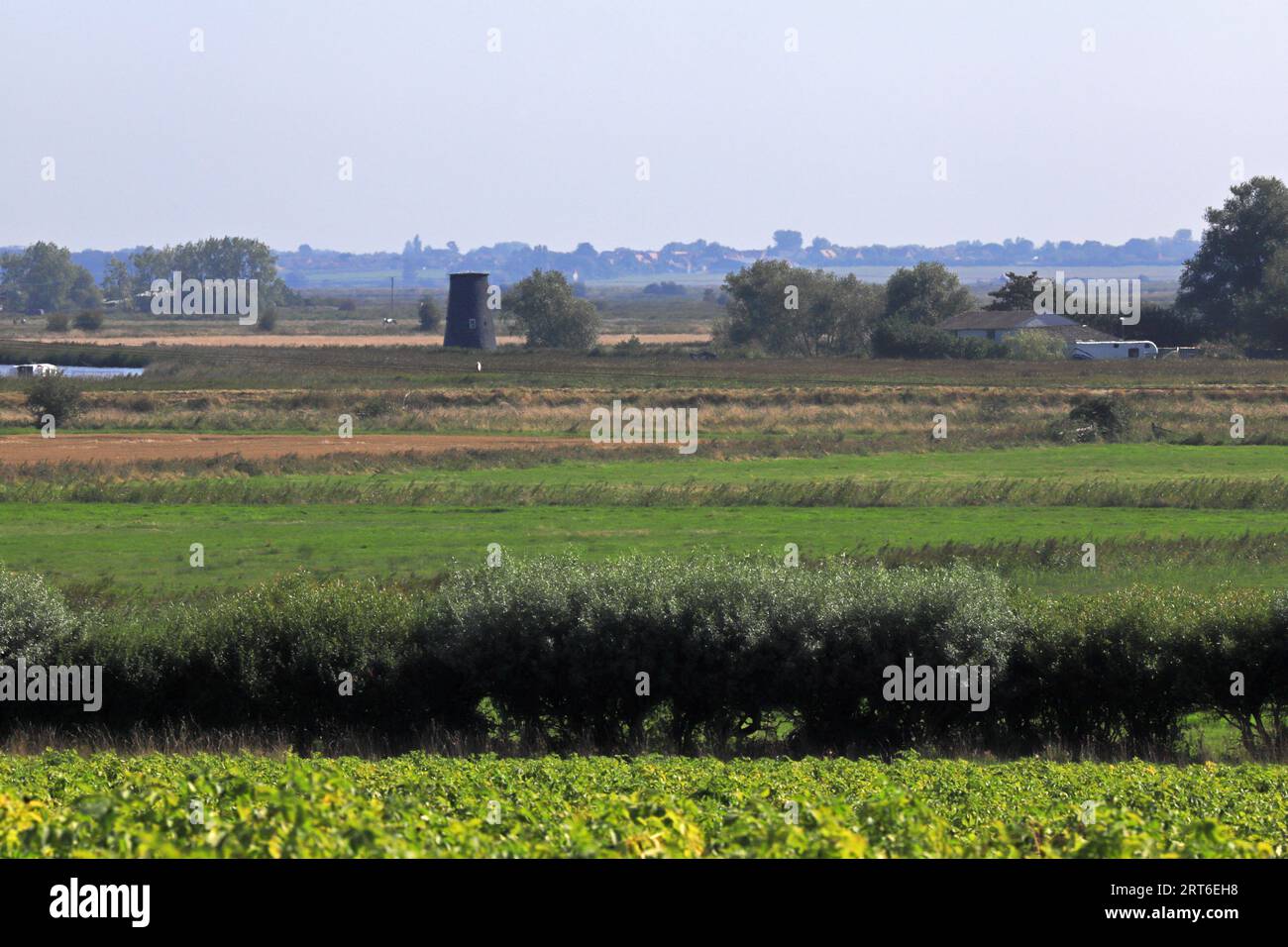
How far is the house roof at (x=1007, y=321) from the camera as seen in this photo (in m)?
134

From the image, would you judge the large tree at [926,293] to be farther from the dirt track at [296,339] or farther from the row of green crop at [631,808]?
the row of green crop at [631,808]

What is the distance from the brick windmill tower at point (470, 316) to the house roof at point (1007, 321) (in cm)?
4620

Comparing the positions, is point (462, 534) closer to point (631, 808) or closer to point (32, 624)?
point (32, 624)

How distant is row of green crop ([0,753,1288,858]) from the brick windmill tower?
422ft

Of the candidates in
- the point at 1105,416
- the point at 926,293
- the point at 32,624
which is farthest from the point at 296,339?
the point at 32,624

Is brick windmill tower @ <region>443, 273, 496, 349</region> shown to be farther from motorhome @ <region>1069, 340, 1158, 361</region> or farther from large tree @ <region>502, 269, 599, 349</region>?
motorhome @ <region>1069, 340, 1158, 361</region>

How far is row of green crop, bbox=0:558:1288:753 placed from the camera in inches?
1051


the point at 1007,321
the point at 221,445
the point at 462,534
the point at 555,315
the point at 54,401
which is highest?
the point at 555,315

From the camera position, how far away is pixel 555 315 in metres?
155

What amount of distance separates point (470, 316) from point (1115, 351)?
209 feet

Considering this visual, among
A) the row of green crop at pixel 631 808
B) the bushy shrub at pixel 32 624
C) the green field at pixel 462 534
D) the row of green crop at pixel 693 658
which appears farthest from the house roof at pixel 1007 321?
the row of green crop at pixel 631 808

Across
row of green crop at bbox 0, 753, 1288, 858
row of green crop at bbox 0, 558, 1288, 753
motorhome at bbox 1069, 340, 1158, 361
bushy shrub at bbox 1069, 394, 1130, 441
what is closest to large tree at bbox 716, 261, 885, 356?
motorhome at bbox 1069, 340, 1158, 361

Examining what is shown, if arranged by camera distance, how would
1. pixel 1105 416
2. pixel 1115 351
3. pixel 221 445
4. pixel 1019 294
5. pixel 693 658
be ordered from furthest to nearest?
pixel 1019 294, pixel 1115 351, pixel 1105 416, pixel 221 445, pixel 693 658

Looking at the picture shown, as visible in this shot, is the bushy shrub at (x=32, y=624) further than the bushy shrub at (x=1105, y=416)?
No
